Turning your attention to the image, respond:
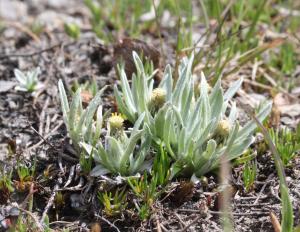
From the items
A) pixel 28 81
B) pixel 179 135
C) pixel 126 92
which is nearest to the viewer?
pixel 179 135

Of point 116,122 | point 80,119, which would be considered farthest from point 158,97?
point 80,119

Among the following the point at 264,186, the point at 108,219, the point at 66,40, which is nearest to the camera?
the point at 108,219

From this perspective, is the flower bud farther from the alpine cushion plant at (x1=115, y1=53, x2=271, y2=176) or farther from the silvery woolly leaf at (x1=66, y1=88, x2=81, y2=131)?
the silvery woolly leaf at (x1=66, y1=88, x2=81, y2=131)

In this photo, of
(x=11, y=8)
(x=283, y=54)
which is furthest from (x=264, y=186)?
(x=11, y=8)

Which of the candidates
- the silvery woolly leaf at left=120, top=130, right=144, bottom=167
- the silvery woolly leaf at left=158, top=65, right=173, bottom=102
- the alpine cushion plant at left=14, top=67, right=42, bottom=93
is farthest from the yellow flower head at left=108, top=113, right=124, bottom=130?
the alpine cushion plant at left=14, top=67, right=42, bottom=93

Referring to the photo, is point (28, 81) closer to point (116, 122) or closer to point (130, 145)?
point (116, 122)

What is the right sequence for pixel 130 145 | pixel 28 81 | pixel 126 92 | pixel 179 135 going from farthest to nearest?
1. pixel 28 81
2. pixel 126 92
3. pixel 179 135
4. pixel 130 145

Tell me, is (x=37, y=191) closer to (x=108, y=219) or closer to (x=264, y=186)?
(x=108, y=219)
